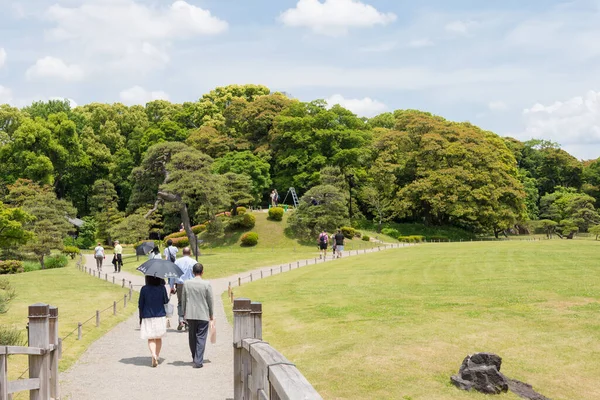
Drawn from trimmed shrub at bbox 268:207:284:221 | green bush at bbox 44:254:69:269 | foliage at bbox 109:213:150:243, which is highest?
trimmed shrub at bbox 268:207:284:221

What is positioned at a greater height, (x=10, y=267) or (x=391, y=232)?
(x=391, y=232)

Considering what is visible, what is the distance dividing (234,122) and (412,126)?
906 inches

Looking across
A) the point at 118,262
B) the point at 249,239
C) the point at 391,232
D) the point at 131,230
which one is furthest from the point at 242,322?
the point at 391,232


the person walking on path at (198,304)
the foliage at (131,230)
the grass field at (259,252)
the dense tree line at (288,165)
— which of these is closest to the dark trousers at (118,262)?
the grass field at (259,252)

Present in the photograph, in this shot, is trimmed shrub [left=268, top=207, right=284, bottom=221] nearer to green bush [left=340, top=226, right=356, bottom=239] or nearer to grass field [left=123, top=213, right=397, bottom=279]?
grass field [left=123, top=213, right=397, bottom=279]

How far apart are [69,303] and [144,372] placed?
1175cm

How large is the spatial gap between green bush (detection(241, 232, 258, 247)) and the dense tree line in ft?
11.0

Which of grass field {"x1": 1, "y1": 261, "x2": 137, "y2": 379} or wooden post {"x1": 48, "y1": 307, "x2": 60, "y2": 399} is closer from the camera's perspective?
wooden post {"x1": 48, "y1": 307, "x2": 60, "y2": 399}

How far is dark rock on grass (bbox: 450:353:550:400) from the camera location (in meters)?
10.6

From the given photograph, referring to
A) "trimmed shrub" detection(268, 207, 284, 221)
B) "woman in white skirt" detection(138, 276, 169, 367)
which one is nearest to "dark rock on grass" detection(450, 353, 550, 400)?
"woman in white skirt" detection(138, 276, 169, 367)

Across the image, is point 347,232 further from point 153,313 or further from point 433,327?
point 153,313

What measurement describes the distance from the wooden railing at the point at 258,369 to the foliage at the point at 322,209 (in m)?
42.0

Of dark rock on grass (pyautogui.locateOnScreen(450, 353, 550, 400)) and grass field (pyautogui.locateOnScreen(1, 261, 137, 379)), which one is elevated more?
dark rock on grass (pyautogui.locateOnScreen(450, 353, 550, 400))

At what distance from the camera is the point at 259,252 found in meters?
45.8
